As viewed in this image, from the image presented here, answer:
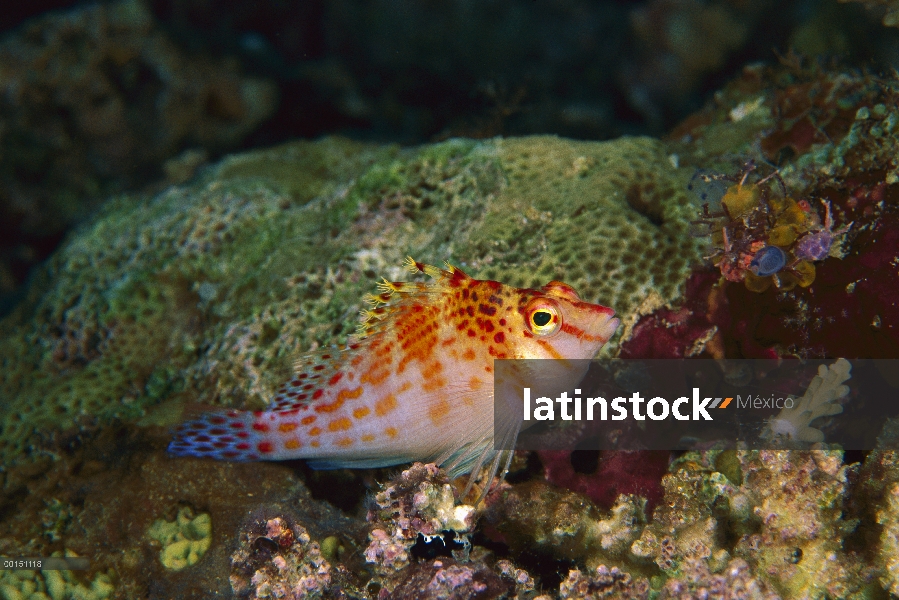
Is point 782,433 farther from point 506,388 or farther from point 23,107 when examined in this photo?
point 23,107

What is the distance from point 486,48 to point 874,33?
6278mm

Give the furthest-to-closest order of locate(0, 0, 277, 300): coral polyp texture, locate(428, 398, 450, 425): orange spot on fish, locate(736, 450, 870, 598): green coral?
locate(0, 0, 277, 300): coral polyp texture < locate(428, 398, 450, 425): orange spot on fish < locate(736, 450, 870, 598): green coral

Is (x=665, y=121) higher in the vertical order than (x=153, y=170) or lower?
higher

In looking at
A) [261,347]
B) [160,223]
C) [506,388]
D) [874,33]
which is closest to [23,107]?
[160,223]

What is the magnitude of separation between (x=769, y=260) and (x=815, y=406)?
0.82 meters

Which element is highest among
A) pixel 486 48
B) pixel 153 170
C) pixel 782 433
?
pixel 486 48

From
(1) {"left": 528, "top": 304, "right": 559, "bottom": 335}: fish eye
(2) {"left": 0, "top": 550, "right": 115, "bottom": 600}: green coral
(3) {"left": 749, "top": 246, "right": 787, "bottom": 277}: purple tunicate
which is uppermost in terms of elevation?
(3) {"left": 749, "top": 246, "right": 787, "bottom": 277}: purple tunicate

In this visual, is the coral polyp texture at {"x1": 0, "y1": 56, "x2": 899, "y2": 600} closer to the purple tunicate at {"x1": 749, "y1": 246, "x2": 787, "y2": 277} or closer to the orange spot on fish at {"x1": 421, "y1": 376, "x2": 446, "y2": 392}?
the purple tunicate at {"x1": 749, "y1": 246, "x2": 787, "y2": 277}

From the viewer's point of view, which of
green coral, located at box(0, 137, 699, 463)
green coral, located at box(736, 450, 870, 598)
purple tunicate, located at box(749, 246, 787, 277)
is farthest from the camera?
green coral, located at box(0, 137, 699, 463)

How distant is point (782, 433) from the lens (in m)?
2.81

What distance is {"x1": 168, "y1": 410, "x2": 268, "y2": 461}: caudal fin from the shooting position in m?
2.86

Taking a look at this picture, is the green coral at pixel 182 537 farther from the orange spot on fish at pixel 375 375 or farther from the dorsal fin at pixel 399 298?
the dorsal fin at pixel 399 298

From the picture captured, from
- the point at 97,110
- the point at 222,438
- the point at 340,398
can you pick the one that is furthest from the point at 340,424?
the point at 97,110

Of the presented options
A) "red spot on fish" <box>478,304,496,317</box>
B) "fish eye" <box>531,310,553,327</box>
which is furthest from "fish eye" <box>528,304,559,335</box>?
"red spot on fish" <box>478,304,496,317</box>
